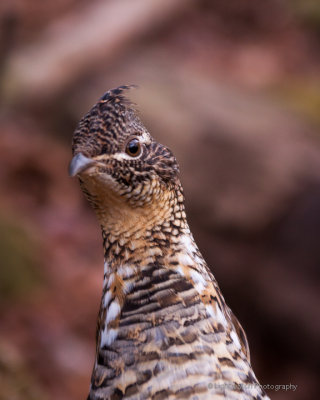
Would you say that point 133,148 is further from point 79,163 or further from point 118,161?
point 79,163

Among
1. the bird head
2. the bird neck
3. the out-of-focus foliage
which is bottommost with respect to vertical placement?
the out-of-focus foliage

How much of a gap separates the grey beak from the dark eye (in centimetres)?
22

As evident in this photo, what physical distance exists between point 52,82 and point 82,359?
388cm

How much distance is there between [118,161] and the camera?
3.04 m

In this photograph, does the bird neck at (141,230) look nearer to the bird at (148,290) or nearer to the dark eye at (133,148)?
the bird at (148,290)

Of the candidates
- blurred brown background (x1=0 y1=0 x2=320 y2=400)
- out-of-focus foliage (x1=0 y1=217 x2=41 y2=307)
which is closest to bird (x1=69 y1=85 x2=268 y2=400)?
blurred brown background (x1=0 y1=0 x2=320 y2=400)

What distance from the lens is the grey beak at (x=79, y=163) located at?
2.87m

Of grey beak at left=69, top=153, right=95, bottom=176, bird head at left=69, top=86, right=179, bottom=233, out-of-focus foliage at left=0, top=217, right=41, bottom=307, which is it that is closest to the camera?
grey beak at left=69, top=153, right=95, bottom=176

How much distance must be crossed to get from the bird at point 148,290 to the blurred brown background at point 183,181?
2.56 m

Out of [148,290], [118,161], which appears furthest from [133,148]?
[148,290]

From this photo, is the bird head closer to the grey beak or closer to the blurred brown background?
the grey beak

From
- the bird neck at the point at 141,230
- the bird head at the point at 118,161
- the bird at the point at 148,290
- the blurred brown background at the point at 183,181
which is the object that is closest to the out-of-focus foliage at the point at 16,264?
the blurred brown background at the point at 183,181

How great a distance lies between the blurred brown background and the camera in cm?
801

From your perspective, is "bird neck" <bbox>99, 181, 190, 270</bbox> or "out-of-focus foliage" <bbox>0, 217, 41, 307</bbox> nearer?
"bird neck" <bbox>99, 181, 190, 270</bbox>
